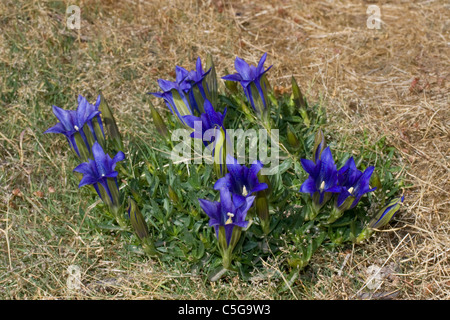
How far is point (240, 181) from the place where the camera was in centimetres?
286

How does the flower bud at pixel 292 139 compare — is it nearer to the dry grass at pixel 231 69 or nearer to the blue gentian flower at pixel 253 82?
the blue gentian flower at pixel 253 82

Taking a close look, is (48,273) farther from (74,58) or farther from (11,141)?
(74,58)

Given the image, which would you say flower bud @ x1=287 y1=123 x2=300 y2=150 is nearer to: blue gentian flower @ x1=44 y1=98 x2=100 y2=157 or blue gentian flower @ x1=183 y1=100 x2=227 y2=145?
blue gentian flower @ x1=183 y1=100 x2=227 y2=145

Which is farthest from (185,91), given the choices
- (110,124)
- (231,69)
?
(231,69)

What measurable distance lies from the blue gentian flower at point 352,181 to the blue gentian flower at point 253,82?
0.80 m

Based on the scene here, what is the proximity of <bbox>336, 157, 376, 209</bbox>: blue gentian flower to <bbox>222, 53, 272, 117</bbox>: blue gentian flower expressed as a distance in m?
0.80

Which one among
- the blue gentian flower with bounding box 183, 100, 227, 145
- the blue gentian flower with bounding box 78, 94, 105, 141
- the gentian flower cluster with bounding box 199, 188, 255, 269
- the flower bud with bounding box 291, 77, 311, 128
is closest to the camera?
the gentian flower cluster with bounding box 199, 188, 255, 269

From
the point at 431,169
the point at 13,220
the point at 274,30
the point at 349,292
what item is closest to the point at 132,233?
the point at 13,220

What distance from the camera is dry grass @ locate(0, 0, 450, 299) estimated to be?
125 inches

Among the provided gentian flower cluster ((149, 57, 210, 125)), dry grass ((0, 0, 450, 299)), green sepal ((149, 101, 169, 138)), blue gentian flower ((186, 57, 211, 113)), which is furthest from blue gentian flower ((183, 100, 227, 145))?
dry grass ((0, 0, 450, 299))

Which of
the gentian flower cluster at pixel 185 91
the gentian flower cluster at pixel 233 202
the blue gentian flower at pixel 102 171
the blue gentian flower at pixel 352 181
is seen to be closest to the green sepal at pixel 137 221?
the blue gentian flower at pixel 102 171

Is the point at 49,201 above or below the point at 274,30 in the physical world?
below

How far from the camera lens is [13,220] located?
3562mm

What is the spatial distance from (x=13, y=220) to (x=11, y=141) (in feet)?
2.61
